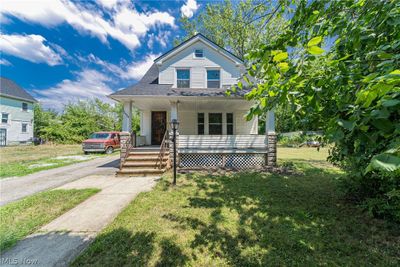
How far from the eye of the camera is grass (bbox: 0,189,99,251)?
10.2 ft

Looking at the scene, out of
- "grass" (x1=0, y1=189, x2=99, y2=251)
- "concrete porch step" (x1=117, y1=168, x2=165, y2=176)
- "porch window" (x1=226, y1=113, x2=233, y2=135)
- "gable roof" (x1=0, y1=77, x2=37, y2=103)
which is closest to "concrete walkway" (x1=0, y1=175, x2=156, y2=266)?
"grass" (x1=0, y1=189, x2=99, y2=251)

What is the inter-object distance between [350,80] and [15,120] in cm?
3106

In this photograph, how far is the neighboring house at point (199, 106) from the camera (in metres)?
8.53

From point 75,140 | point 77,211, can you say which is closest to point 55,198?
point 77,211

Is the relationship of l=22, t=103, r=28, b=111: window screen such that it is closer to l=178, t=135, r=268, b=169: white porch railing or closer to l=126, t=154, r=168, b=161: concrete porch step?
l=126, t=154, r=168, b=161: concrete porch step

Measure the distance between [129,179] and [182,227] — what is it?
13.8 ft

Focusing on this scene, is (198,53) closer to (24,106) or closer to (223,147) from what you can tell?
(223,147)

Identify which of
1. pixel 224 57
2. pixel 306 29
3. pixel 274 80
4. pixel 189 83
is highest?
pixel 224 57

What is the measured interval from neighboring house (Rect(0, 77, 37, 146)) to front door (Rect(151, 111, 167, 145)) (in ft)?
68.2

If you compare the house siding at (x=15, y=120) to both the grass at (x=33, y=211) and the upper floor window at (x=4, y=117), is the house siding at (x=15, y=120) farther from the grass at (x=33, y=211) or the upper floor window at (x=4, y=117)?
the grass at (x=33, y=211)

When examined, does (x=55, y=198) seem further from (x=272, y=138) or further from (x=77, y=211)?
(x=272, y=138)

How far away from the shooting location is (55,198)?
4746 millimetres

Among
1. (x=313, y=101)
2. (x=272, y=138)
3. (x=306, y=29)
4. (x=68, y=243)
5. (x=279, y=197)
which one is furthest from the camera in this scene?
(x=272, y=138)

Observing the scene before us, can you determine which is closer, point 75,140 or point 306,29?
point 306,29
